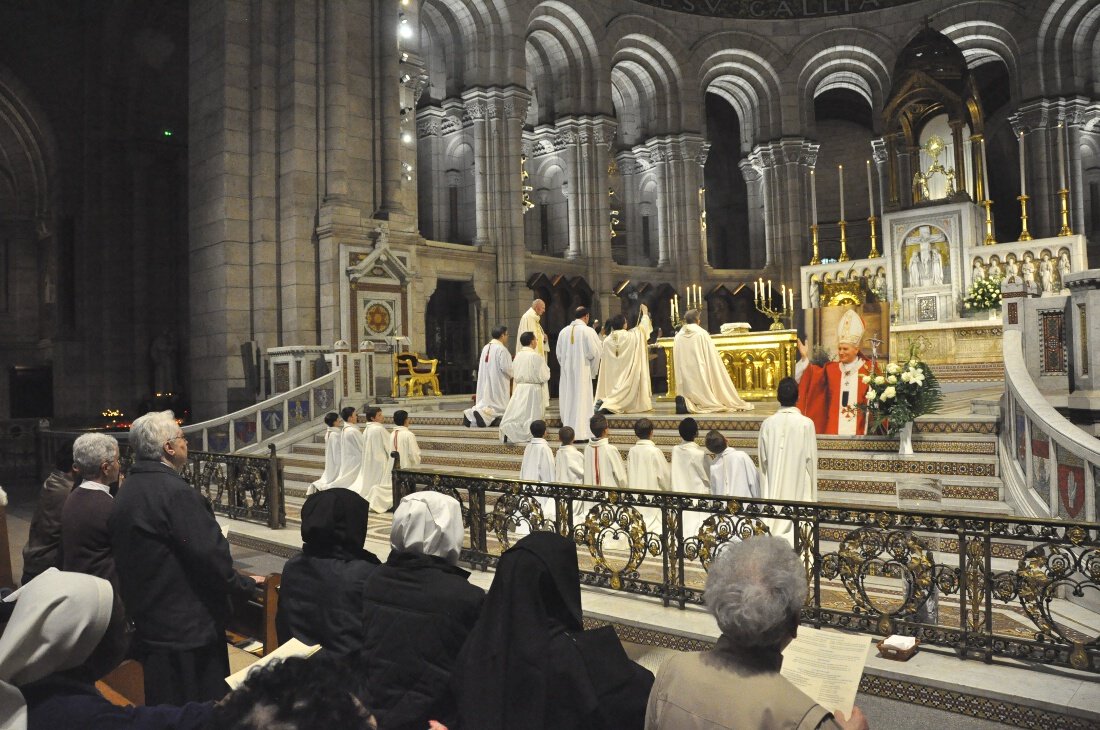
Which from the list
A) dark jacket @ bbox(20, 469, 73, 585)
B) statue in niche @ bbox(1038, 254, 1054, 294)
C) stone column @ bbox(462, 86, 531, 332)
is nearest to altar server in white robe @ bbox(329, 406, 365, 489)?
dark jacket @ bbox(20, 469, 73, 585)

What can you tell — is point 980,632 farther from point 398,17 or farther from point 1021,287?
point 398,17

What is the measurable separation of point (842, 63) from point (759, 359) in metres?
15.5

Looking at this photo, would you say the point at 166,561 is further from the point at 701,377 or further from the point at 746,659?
the point at 701,377

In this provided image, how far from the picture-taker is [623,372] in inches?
504

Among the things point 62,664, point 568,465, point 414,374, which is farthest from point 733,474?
point 414,374

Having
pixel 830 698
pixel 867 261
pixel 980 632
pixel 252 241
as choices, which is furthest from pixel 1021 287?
pixel 252 241

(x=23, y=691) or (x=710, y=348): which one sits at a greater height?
(x=710, y=348)

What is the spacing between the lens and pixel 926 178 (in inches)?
737

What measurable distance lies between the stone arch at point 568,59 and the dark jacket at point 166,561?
20968 mm

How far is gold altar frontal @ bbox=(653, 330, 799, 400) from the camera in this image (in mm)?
14258

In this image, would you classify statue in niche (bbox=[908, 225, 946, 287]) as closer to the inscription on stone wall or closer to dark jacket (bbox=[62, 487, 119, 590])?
the inscription on stone wall

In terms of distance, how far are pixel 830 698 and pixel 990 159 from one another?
30.1 meters

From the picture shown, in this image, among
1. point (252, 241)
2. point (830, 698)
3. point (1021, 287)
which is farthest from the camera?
point (252, 241)

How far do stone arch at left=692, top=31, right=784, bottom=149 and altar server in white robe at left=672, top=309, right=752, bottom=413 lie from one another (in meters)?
15.3
